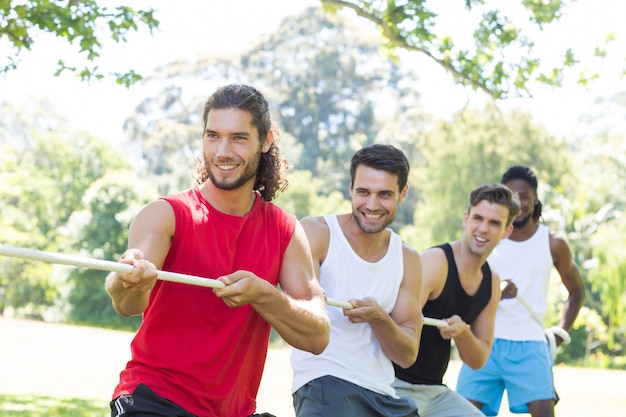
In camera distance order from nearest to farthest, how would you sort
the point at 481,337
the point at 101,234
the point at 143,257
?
the point at 143,257, the point at 481,337, the point at 101,234

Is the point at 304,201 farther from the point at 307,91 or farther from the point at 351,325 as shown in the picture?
the point at 351,325

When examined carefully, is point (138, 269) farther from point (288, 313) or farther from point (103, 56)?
point (103, 56)

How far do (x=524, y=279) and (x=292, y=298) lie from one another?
12.1ft

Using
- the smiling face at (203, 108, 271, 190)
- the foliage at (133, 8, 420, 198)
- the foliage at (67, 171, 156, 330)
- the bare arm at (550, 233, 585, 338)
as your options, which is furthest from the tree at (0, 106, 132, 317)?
the smiling face at (203, 108, 271, 190)

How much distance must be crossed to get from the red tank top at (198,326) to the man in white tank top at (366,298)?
93 centimetres

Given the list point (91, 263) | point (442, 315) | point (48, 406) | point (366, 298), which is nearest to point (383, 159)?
point (366, 298)

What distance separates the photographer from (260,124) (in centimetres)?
383

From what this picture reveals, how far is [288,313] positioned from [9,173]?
44294 millimetres

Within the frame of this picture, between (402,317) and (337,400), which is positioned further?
(402,317)

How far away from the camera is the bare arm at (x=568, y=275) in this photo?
7277 mm

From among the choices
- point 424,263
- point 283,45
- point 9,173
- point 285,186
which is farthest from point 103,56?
point 283,45

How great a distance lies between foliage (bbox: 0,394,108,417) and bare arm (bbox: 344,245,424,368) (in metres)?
6.72

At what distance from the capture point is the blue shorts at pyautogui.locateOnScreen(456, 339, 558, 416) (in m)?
6.82

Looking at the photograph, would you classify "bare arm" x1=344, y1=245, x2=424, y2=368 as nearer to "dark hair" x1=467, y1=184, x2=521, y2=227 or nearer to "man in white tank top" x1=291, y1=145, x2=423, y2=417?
"man in white tank top" x1=291, y1=145, x2=423, y2=417
